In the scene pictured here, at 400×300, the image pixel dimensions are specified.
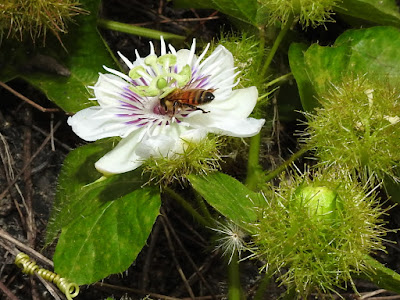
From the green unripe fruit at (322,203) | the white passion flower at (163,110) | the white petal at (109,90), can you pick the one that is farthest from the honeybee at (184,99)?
the green unripe fruit at (322,203)

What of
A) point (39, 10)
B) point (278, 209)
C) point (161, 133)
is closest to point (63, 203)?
point (161, 133)

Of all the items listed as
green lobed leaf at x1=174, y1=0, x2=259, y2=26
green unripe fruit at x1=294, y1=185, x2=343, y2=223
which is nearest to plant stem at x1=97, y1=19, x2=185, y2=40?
green lobed leaf at x1=174, y1=0, x2=259, y2=26

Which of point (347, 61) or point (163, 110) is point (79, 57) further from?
point (347, 61)

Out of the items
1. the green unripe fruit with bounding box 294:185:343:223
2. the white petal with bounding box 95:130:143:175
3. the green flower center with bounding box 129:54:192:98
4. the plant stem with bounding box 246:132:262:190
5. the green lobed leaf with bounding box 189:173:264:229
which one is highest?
the green flower center with bounding box 129:54:192:98

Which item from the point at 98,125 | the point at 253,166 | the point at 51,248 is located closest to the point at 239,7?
the point at 253,166

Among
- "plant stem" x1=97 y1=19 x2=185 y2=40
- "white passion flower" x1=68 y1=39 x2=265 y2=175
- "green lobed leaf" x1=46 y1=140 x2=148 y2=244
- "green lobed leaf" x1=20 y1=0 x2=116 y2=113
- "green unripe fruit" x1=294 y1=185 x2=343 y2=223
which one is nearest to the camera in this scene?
"green unripe fruit" x1=294 y1=185 x2=343 y2=223

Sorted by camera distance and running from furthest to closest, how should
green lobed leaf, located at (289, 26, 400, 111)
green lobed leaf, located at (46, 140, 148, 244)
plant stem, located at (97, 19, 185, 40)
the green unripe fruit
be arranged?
plant stem, located at (97, 19, 185, 40) < green lobed leaf, located at (289, 26, 400, 111) < green lobed leaf, located at (46, 140, 148, 244) < the green unripe fruit

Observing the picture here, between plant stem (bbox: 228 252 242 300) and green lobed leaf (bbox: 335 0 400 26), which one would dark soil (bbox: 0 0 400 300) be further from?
green lobed leaf (bbox: 335 0 400 26)
